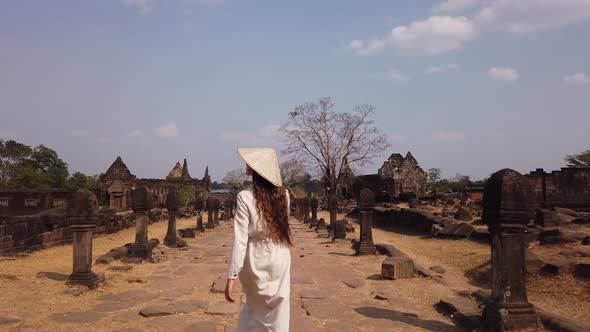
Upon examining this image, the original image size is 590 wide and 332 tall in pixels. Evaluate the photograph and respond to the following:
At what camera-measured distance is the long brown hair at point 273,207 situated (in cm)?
324

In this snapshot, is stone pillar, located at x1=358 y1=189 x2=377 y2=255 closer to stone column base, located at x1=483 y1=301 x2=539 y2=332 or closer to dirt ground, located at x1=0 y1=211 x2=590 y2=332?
dirt ground, located at x1=0 y1=211 x2=590 y2=332

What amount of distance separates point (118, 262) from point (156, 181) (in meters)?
34.3

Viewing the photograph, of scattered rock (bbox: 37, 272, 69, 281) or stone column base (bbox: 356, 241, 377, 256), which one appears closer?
scattered rock (bbox: 37, 272, 69, 281)

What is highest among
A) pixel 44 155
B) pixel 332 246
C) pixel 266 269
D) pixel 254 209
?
pixel 44 155

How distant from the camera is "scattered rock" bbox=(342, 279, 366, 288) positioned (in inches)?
301

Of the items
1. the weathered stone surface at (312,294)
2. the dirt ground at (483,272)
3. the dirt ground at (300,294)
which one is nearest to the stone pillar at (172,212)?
the dirt ground at (300,294)

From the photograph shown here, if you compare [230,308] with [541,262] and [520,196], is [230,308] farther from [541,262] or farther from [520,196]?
[541,262]

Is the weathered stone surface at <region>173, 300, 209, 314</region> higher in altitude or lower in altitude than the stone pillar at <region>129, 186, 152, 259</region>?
lower

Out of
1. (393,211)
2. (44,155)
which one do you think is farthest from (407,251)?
(44,155)

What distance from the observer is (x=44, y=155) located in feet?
149

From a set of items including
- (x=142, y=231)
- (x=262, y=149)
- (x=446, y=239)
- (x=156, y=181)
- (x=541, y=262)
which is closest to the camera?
(x=262, y=149)

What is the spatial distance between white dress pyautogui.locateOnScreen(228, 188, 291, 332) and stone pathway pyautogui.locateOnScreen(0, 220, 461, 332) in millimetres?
2136

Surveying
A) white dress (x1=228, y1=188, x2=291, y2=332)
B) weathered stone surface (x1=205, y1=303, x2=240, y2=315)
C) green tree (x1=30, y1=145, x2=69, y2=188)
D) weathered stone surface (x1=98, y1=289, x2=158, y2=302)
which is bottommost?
weathered stone surface (x1=98, y1=289, x2=158, y2=302)

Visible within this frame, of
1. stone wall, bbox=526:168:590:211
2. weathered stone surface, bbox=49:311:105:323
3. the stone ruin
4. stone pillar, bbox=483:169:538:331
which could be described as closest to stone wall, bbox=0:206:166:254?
weathered stone surface, bbox=49:311:105:323
